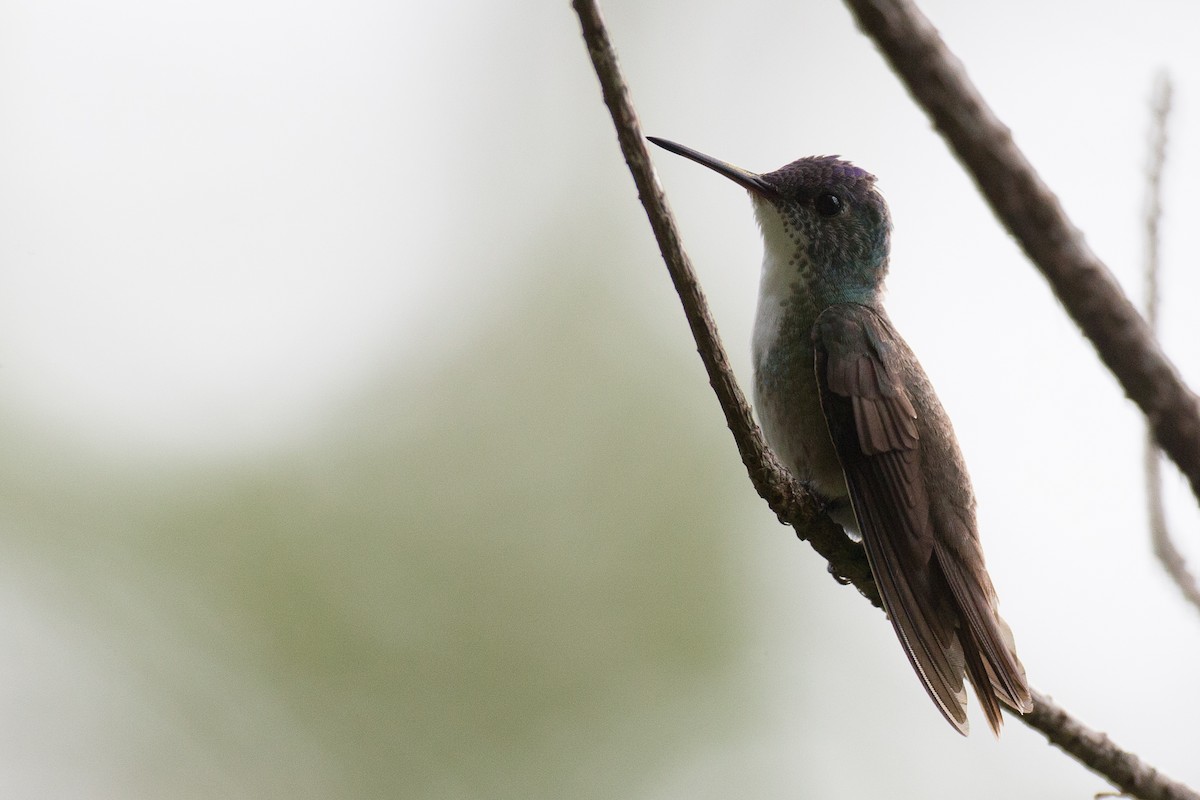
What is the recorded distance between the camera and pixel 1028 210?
1591mm

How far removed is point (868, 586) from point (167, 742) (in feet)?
30.7

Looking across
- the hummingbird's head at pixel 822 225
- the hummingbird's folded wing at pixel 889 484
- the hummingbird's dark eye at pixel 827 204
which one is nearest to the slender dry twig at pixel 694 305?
the hummingbird's folded wing at pixel 889 484

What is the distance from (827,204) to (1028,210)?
3.41 meters

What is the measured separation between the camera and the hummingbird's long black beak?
448 centimetres

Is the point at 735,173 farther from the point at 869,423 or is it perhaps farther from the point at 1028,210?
the point at 1028,210

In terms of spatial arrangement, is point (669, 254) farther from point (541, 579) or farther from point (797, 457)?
point (541, 579)

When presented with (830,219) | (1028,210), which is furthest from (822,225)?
(1028,210)

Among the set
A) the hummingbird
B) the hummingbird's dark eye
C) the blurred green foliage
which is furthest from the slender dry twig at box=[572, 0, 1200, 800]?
the blurred green foliage

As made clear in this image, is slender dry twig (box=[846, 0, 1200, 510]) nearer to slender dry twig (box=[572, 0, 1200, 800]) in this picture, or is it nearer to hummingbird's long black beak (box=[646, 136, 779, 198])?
slender dry twig (box=[572, 0, 1200, 800])

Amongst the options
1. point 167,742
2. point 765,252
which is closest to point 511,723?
point 167,742

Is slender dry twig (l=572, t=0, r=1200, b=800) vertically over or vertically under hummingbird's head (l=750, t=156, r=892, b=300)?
under

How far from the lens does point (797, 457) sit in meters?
4.31

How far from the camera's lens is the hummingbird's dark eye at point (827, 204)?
4.91 metres

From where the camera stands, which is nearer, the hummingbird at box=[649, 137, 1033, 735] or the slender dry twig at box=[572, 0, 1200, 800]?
the slender dry twig at box=[572, 0, 1200, 800]
